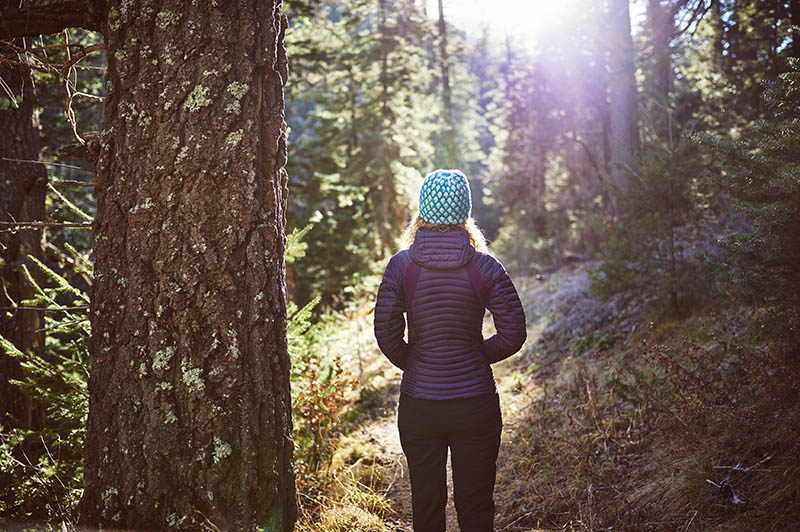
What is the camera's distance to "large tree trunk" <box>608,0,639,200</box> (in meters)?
10.0

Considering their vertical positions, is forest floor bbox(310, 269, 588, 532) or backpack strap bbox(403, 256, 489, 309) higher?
backpack strap bbox(403, 256, 489, 309)

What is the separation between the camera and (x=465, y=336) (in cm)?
294

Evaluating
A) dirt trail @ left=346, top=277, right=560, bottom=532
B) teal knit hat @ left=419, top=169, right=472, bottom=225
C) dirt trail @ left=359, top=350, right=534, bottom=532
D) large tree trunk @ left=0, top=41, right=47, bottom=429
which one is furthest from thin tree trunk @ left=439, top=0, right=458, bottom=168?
teal knit hat @ left=419, top=169, right=472, bottom=225

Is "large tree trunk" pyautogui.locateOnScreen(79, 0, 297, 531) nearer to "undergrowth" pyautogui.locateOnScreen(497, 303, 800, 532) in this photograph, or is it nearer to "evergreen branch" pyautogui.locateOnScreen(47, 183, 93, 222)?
"evergreen branch" pyautogui.locateOnScreen(47, 183, 93, 222)

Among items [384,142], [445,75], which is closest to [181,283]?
[384,142]

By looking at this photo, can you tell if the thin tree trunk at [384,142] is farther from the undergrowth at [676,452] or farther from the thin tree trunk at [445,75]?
the undergrowth at [676,452]

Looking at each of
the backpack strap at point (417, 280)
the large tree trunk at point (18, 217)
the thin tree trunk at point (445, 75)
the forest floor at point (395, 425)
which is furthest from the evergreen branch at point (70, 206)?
the thin tree trunk at point (445, 75)

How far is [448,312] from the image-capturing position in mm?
2918

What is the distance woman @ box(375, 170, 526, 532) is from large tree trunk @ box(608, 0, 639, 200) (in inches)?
298

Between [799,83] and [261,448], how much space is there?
3958 mm

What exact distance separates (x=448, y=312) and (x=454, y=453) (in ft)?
2.57

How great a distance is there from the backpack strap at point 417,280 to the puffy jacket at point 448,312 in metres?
0.01

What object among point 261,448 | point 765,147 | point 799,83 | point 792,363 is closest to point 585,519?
point 792,363

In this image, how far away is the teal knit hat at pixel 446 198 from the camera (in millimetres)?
3004
